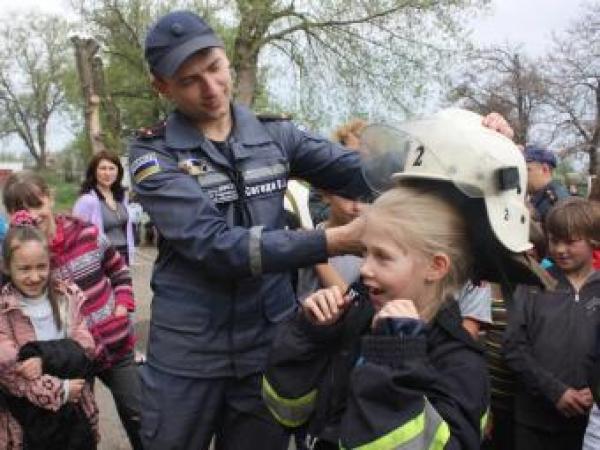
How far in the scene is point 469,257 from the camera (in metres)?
1.89

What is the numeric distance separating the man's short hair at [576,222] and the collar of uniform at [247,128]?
1630 mm

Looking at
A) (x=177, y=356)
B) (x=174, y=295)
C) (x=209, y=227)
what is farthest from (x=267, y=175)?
(x=177, y=356)

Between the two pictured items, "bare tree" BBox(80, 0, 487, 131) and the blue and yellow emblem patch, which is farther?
"bare tree" BBox(80, 0, 487, 131)

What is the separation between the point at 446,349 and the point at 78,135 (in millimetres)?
42019

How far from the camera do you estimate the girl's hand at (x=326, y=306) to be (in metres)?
1.90

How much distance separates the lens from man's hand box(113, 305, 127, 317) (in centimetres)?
412

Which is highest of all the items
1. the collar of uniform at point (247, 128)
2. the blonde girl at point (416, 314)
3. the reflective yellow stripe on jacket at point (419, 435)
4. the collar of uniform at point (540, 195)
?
the collar of uniform at point (247, 128)

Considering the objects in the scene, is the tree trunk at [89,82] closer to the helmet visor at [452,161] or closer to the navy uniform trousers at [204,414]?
the navy uniform trousers at [204,414]

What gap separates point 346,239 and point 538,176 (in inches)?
170

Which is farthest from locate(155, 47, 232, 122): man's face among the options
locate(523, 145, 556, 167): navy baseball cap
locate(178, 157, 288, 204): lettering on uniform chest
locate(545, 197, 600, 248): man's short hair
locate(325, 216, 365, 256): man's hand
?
locate(523, 145, 556, 167): navy baseball cap

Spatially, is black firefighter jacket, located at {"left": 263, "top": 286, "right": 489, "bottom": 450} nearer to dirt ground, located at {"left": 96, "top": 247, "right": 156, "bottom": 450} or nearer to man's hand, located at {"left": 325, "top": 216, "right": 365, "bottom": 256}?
man's hand, located at {"left": 325, "top": 216, "right": 365, "bottom": 256}

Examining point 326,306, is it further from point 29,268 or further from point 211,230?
point 29,268

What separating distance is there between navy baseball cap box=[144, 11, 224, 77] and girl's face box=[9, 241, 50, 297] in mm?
1550

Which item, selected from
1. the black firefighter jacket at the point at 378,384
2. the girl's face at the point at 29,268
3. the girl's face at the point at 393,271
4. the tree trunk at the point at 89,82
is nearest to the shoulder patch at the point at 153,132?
the black firefighter jacket at the point at 378,384
